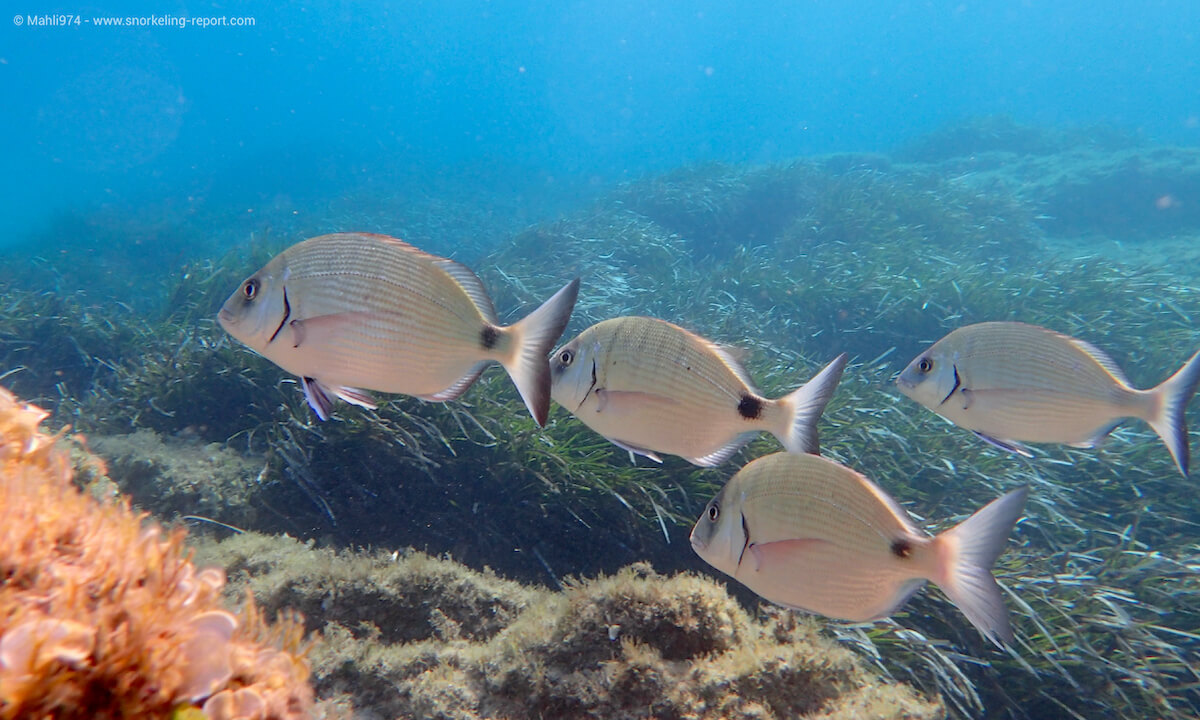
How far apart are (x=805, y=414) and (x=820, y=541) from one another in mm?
522

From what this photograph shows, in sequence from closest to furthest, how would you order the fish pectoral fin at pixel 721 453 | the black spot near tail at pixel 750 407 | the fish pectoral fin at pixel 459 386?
the fish pectoral fin at pixel 459 386, the black spot near tail at pixel 750 407, the fish pectoral fin at pixel 721 453

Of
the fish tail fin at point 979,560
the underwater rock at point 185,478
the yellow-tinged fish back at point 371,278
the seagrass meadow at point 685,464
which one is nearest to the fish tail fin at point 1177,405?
the seagrass meadow at point 685,464

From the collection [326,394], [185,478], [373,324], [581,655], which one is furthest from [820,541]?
[185,478]

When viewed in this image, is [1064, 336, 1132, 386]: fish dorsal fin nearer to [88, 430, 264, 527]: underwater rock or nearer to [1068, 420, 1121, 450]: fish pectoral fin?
[1068, 420, 1121, 450]: fish pectoral fin

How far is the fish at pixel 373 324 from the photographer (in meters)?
2.12

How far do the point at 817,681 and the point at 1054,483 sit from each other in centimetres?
476

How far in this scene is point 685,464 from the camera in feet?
14.1

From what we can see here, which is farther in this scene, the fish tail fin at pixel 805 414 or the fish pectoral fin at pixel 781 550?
the fish tail fin at pixel 805 414

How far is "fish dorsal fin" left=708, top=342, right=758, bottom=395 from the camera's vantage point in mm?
2520

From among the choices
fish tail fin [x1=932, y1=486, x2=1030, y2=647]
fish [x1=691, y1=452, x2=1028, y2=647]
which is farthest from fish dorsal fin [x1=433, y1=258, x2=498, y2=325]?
fish tail fin [x1=932, y1=486, x2=1030, y2=647]

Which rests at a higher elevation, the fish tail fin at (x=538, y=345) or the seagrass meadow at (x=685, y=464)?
the fish tail fin at (x=538, y=345)

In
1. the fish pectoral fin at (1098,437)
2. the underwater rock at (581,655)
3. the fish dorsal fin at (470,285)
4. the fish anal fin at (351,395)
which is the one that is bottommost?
the underwater rock at (581,655)

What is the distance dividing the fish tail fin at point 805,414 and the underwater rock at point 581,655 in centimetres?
78

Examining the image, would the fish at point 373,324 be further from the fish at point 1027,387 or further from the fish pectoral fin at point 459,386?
the fish at point 1027,387
